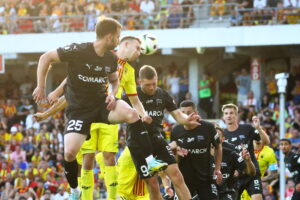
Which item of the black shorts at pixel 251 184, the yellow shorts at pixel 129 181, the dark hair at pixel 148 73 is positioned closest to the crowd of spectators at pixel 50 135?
the black shorts at pixel 251 184

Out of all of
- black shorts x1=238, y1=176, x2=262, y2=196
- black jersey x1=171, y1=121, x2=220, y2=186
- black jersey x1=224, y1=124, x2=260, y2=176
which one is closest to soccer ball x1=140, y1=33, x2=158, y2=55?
black jersey x1=171, y1=121, x2=220, y2=186

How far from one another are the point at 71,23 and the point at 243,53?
608 centimetres

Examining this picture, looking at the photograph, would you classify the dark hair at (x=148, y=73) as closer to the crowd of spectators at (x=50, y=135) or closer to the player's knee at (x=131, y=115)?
the player's knee at (x=131, y=115)

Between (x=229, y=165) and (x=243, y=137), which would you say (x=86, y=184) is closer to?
(x=229, y=165)

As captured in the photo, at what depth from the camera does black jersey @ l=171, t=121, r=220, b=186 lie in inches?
544

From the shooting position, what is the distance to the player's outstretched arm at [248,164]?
14584 mm

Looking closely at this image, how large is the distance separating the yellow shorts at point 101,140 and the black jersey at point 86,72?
1759 mm

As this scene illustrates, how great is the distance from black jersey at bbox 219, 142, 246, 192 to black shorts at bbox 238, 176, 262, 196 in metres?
0.48

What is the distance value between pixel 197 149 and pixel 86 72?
317 cm

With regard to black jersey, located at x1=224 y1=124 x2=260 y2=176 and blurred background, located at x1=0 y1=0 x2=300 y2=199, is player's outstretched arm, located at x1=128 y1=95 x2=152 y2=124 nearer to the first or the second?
black jersey, located at x1=224 y1=124 x2=260 y2=176

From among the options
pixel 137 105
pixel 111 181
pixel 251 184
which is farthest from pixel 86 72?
pixel 251 184

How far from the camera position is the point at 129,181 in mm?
13703

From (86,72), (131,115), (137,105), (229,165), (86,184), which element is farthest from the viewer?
(229,165)

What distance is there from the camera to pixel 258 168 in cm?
1582
